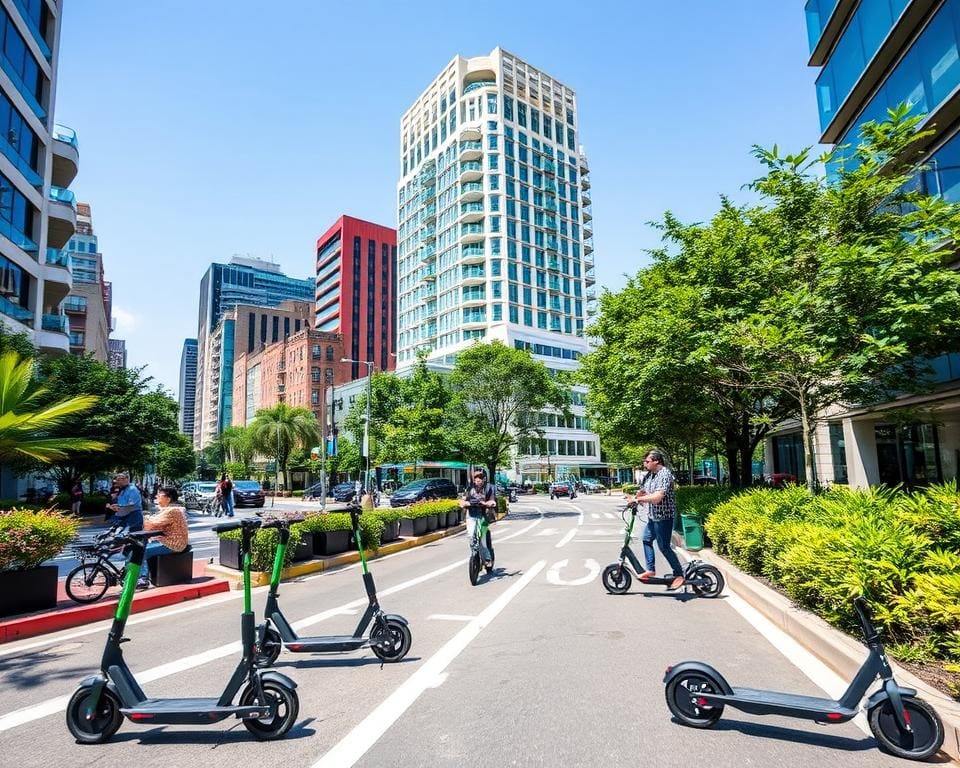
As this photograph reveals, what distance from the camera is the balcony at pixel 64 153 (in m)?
30.5

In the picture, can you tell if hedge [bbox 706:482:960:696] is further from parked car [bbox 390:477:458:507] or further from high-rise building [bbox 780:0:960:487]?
parked car [bbox 390:477:458:507]

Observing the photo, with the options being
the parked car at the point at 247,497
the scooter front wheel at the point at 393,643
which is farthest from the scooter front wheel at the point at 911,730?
the parked car at the point at 247,497

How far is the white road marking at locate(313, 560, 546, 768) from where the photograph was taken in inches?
147

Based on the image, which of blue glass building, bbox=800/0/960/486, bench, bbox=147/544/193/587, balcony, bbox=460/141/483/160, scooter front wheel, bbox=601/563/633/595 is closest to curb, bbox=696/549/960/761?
scooter front wheel, bbox=601/563/633/595

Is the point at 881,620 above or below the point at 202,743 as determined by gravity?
above

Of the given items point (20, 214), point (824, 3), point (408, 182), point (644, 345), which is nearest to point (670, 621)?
point (644, 345)

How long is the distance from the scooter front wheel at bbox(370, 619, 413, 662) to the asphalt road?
0.11 meters

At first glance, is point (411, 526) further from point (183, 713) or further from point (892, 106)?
point (892, 106)

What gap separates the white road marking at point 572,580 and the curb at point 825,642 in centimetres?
232

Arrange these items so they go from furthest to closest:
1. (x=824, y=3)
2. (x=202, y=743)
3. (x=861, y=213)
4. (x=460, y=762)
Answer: (x=824, y=3) < (x=861, y=213) < (x=202, y=743) < (x=460, y=762)

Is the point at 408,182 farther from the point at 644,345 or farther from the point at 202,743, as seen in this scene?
the point at 202,743

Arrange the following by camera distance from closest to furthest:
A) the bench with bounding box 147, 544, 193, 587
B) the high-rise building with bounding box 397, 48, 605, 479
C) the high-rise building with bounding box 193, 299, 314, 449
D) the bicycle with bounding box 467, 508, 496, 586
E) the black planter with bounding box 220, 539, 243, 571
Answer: the bench with bounding box 147, 544, 193, 587, the bicycle with bounding box 467, 508, 496, 586, the black planter with bounding box 220, 539, 243, 571, the high-rise building with bounding box 397, 48, 605, 479, the high-rise building with bounding box 193, 299, 314, 449

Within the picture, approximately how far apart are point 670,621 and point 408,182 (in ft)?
338

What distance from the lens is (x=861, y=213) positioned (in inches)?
450
